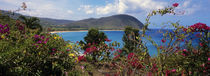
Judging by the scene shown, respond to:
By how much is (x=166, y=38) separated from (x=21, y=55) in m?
3.19

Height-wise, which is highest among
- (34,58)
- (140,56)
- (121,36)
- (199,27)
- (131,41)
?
(199,27)

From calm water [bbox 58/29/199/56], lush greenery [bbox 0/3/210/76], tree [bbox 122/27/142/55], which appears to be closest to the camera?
lush greenery [bbox 0/3/210/76]

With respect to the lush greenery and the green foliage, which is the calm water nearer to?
the lush greenery

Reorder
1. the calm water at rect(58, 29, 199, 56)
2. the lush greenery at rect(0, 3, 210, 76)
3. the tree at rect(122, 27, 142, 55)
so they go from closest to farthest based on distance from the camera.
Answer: the lush greenery at rect(0, 3, 210, 76) → the tree at rect(122, 27, 142, 55) → the calm water at rect(58, 29, 199, 56)

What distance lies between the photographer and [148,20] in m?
3.17

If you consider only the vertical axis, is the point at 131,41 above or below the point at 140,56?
above

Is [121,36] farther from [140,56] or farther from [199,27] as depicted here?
[140,56]

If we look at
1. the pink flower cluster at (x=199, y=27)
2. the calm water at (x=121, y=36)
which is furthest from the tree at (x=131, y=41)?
the pink flower cluster at (x=199, y=27)

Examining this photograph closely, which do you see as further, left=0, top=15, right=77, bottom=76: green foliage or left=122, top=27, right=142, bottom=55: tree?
left=122, top=27, right=142, bottom=55: tree

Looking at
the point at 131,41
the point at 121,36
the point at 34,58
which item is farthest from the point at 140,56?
the point at 121,36

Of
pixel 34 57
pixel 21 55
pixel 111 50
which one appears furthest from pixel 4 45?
pixel 111 50

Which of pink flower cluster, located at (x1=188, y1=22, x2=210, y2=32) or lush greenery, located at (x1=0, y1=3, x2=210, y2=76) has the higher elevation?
pink flower cluster, located at (x1=188, y1=22, x2=210, y2=32)

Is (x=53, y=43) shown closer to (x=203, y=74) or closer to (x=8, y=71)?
(x=8, y=71)

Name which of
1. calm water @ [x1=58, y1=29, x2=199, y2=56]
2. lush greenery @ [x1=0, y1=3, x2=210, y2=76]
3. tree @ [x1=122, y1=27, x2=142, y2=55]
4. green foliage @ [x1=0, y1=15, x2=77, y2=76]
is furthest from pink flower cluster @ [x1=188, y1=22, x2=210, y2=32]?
green foliage @ [x1=0, y1=15, x2=77, y2=76]
